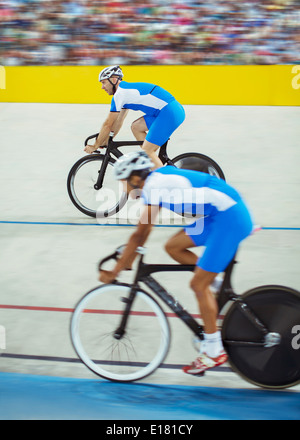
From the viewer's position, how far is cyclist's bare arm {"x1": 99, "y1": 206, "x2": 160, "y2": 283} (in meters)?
2.46

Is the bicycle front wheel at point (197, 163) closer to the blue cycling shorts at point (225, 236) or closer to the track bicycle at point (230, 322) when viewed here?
the track bicycle at point (230, 322)

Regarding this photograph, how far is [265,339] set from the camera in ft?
8.58

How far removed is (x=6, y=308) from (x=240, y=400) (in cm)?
192

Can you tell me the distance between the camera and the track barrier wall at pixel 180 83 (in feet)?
30.2

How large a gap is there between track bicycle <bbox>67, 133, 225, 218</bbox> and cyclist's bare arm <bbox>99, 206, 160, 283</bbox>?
8.34 ft

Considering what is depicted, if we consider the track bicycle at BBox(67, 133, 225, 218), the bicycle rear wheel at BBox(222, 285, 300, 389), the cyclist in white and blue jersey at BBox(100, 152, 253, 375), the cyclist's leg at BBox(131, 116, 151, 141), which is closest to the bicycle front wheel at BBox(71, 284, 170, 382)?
the cyclist in white and blue jersey at BBox(100, 152, 253, 375)

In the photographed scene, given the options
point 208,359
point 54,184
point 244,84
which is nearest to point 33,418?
point 208,359

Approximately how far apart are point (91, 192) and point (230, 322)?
295 centimetres

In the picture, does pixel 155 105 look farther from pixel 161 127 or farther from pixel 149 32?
pixel 149 32

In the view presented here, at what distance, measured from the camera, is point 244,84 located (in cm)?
931

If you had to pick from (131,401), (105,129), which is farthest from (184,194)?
(105,129)

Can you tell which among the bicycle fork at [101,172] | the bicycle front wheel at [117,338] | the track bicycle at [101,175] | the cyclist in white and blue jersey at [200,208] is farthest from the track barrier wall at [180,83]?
the cyclist in white and blue jersey at [200,208]

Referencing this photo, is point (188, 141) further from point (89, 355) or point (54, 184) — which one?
point (89, 355)

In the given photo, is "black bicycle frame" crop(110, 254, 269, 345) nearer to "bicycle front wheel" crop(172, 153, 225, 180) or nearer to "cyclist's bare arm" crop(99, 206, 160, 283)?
"cyclist's bare arm" crop(99, 206, 160, 283)
